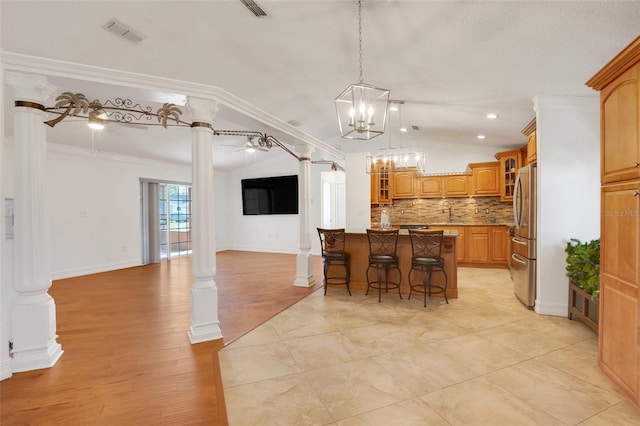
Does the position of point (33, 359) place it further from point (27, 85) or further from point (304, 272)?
point (304, 272)

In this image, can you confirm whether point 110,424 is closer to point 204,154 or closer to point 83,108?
point 204,154

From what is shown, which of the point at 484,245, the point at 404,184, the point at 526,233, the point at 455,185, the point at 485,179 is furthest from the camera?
the point at 404,184

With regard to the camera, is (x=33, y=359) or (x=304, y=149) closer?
(x=33, y=359)

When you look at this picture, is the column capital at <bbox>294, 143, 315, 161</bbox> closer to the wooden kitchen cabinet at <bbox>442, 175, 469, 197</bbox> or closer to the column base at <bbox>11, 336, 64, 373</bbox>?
the wooden kitchen cabinet at <bbox>442, 175, 469, 197</bbox>

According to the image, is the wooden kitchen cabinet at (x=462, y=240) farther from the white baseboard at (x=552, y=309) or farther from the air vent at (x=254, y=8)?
the air vent at (x=254, y=8)

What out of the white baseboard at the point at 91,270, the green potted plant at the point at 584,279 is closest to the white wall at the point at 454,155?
the green potted plant at the point at 584,279

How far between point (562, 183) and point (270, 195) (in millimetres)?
7348

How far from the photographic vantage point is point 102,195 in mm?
6484

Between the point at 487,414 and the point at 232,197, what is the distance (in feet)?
30.8

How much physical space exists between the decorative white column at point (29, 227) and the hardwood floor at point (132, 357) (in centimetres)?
24

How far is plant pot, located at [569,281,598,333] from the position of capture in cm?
303

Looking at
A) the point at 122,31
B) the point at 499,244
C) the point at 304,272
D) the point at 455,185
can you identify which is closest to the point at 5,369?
the point at 122,31

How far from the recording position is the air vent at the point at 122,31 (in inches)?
100

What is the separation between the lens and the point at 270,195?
9398 millimetres
